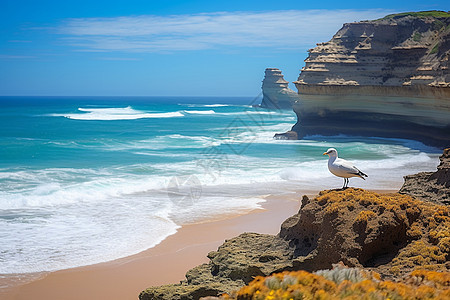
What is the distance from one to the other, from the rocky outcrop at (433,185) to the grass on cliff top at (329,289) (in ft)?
13.6

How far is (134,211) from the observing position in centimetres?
1211

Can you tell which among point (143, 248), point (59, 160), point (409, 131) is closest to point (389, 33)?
point (409, 131)

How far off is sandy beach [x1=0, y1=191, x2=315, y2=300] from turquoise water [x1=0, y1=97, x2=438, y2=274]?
0.39 m

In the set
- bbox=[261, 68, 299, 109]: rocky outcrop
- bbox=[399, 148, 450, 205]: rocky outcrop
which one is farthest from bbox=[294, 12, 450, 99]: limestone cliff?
bbox=[261, 68, 299, 109]: rocky outcrop

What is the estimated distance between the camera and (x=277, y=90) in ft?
276

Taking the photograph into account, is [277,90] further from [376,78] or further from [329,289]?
[329,289]

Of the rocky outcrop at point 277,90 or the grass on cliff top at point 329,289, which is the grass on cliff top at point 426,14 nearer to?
the grass on cliff top at point 329,289

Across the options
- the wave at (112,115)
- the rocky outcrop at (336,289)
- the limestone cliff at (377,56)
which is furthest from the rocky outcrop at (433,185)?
the wave at (112,115)

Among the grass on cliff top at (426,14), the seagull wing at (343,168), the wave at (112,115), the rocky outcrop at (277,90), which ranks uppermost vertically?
the grass on cliff top at (426,14)

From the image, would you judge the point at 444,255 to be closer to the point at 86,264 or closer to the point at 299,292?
the point at 299,292

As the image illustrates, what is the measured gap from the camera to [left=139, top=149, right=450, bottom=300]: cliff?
4938 mm

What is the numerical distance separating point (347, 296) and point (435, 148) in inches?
1062

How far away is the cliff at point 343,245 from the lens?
4938 millimetres

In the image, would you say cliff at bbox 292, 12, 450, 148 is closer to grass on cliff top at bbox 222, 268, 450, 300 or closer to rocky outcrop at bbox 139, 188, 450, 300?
rocky outcrop at bbox 139, 188, 450, 300
